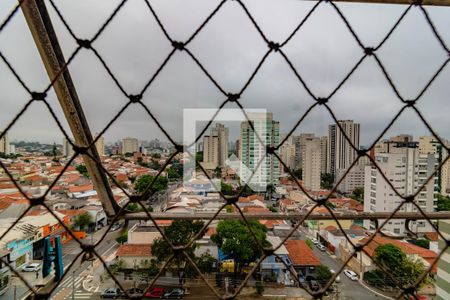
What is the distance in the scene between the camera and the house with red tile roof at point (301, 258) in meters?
6.39

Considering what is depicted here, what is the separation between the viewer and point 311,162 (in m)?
10.2

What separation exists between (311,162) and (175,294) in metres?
6.39

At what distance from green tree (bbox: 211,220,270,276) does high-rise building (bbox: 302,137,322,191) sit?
4.66 m

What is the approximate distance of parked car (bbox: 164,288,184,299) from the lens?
5.62 m

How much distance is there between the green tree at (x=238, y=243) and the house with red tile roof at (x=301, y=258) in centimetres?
110

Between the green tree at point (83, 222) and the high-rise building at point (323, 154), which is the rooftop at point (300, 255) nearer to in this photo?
the high-rise building at point (323, 154)

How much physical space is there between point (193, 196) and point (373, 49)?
7.36 m

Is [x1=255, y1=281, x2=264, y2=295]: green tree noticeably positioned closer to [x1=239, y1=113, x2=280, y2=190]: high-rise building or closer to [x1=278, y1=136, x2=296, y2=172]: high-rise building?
[x1=278, y1=136, x2=296, y2=172]: high-rise building

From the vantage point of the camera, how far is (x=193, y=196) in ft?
25.4

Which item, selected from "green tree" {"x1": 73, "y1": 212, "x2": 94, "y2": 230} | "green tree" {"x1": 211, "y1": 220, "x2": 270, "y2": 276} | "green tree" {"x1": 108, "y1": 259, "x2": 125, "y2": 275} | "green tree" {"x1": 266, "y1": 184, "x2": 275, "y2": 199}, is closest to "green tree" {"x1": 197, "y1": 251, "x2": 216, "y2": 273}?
"green tree" {"x1": 211, "y1": 220, "x2": 270, "y2": 276}

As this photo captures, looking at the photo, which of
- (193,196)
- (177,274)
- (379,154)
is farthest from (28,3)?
(379,154)

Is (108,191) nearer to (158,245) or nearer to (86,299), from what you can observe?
(158,245)

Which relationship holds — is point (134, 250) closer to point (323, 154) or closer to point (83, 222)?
point (83, 222)

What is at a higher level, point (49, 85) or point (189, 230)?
point (49, 85)
